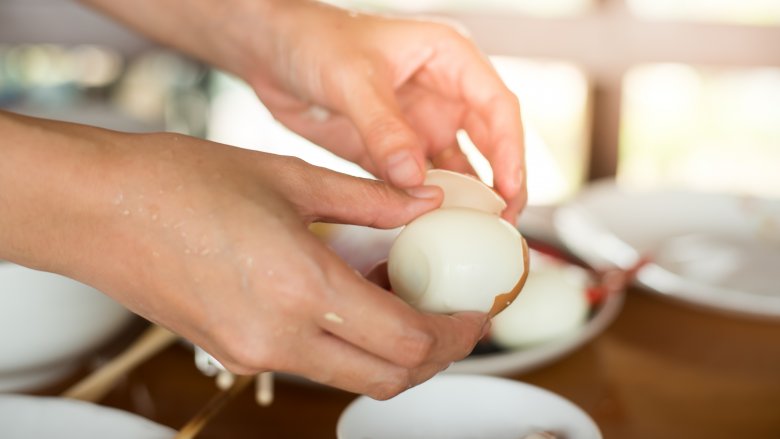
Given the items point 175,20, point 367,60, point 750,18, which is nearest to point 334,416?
point 367,60

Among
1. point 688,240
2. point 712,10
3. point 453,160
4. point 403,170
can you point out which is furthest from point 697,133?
point 403,170

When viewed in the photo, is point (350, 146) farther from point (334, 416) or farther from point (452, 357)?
point (452, 357)

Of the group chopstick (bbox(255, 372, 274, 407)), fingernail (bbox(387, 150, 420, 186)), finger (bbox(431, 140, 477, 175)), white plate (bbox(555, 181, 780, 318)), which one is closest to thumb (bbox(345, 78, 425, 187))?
fingernail (bbox(387, 150, 420, 186))

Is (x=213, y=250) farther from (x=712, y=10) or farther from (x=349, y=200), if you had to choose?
(x=712, y=10)

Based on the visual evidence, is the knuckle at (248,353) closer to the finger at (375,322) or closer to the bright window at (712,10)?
the finger at (375,322)

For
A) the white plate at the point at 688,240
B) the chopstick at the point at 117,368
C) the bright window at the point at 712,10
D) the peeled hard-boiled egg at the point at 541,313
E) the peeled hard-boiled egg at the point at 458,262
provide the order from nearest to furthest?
the peeled hard-boiled egg at the point at 458,262 → the chopstick at the point at 117,368 → the peeled hard-boiled egg at the point at 541,313 → the white plate at the point at 688,240 → the bright window at the point at 712,10

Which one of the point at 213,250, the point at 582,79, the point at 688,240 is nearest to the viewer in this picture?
the point at 213,250

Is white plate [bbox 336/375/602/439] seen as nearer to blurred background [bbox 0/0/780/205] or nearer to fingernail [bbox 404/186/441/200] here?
fingernail [bbox 404/186/441/200]

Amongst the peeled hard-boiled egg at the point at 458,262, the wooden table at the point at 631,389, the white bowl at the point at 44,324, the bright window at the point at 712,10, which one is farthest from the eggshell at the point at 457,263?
the bright window at the point at 712,10
